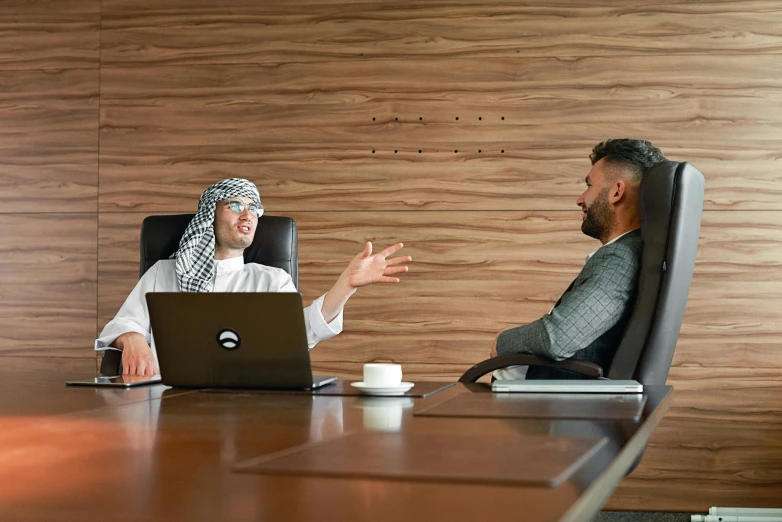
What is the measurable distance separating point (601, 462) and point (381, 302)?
12.0ft

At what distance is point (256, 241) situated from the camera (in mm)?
3793

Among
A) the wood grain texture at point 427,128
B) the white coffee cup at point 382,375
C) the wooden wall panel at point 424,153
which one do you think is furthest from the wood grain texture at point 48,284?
the white coffee cup at point 382,375

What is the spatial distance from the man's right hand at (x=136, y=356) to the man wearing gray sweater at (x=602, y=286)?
1206 mm

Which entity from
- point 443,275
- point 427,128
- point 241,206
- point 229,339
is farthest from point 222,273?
point 229,339

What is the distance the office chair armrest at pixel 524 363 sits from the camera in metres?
2.61

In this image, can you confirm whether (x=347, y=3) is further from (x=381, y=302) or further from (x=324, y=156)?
(x=381, y=302)

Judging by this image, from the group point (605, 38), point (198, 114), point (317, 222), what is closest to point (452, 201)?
point (317, 222)

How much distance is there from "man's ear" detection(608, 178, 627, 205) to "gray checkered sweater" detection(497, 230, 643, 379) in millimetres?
212

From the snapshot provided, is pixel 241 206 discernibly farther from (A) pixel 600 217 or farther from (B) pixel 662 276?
(B) pixel 662 276

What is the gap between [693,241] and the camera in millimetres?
2715

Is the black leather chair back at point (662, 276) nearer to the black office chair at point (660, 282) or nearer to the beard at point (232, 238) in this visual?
the black office chair at point (660, 282)

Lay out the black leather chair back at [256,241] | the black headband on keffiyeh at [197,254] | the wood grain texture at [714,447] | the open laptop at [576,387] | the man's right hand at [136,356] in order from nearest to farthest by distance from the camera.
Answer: the open laptop at [576,387], the man's right hand at [136,356], the black headband on keffiyeh at [197,254], the black leather chair back at [256,241], the wood grain texture at [714,447]

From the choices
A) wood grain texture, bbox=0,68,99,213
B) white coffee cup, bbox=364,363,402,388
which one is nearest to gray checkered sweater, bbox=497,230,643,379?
white coffee cup, bbox=364,363,402,388

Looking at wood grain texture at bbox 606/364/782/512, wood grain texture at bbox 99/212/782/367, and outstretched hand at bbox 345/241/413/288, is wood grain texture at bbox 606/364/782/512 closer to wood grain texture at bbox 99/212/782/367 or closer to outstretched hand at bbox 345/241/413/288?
wood grain texture at bbox 99/212/782/367
